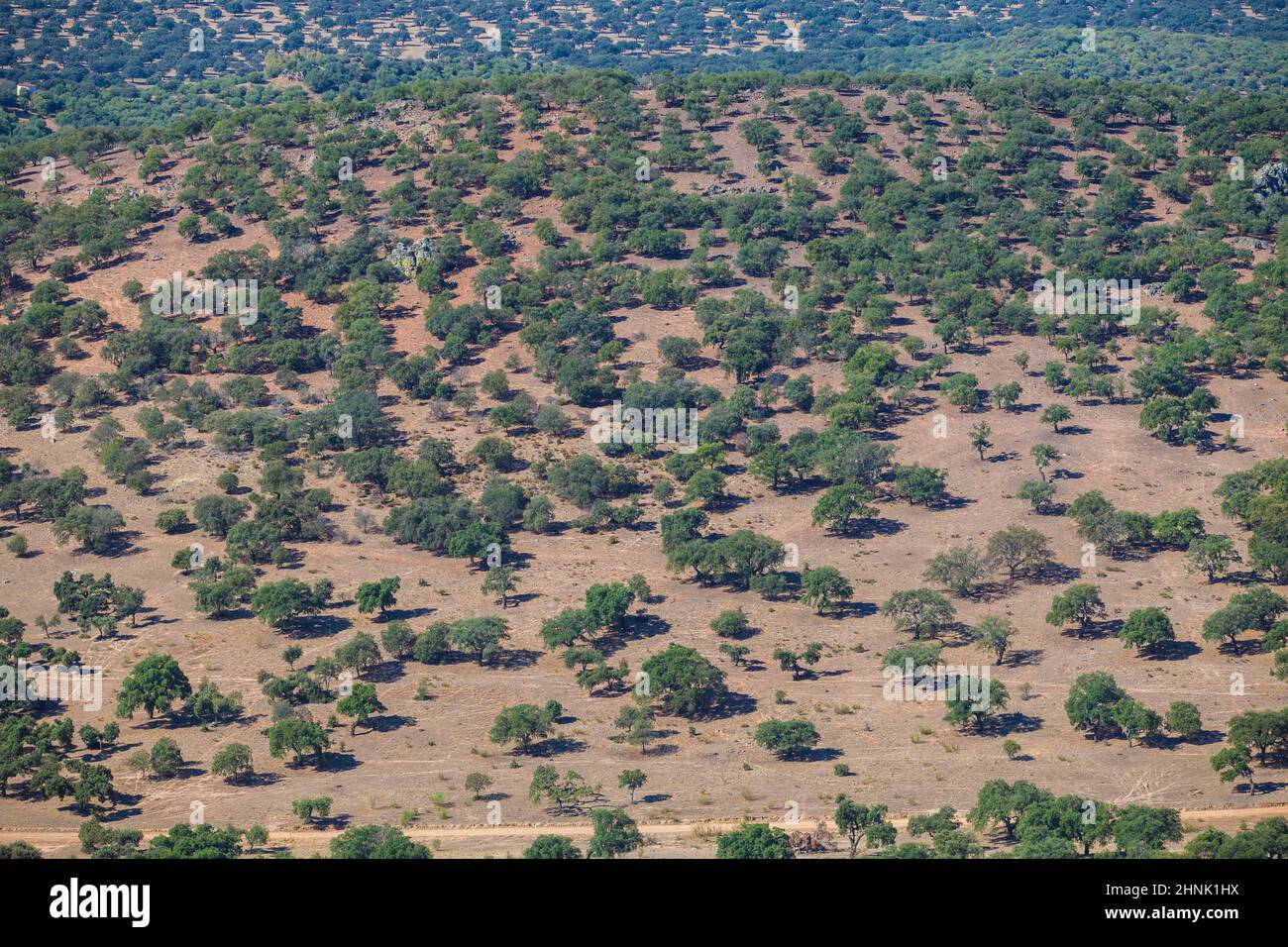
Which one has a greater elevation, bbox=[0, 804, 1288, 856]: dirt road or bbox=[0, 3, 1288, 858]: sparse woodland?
bbox=[0, 3, 1288, 858]: sparse woodland

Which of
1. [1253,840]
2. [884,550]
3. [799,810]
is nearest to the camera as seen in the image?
[1253,840]

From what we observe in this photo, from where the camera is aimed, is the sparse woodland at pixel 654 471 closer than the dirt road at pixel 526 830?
No

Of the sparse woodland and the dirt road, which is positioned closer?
the dirt road

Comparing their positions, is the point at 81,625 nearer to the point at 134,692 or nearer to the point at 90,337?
the point at 134,692

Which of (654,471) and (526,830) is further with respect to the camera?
(654,471)

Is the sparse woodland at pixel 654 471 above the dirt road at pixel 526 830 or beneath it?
above

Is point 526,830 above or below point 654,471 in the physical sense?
below

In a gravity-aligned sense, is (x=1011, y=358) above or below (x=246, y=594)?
above
